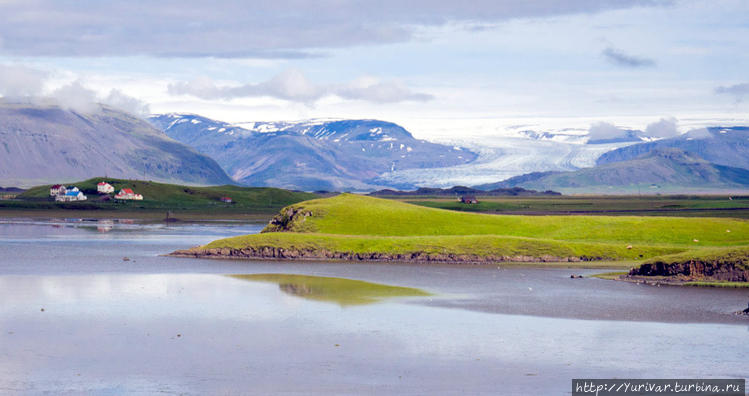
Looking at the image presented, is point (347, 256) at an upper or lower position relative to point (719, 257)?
lower

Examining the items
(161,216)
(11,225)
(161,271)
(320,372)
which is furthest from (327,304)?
(161,216)

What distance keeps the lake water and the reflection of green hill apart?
52 cm

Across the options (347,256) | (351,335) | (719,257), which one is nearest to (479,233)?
(347,256)

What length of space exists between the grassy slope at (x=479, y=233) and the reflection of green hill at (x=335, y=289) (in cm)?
1683

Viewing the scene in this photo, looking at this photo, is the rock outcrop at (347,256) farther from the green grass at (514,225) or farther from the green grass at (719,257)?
the green grass at (719,257)

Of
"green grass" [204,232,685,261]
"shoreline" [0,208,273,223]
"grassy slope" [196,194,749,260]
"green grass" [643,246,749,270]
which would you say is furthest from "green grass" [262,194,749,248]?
"shoreline" [0,208,273,223]

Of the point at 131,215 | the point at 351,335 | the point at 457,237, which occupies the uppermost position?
the point at 131,215

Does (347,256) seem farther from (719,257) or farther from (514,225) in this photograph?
(719,257)

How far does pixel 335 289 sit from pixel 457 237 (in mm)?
27182

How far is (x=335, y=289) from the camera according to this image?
51.7 m

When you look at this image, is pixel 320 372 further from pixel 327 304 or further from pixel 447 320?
pixel 327 304

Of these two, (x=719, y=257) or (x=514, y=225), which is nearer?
(x=719, y=257)

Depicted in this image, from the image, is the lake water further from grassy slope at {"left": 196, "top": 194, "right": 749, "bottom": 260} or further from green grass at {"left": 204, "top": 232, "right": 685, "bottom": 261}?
grassy slope at {"left": 196, "top": 194, "right": 749, "bottom": 260}

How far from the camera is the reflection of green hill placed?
47.5 meters
